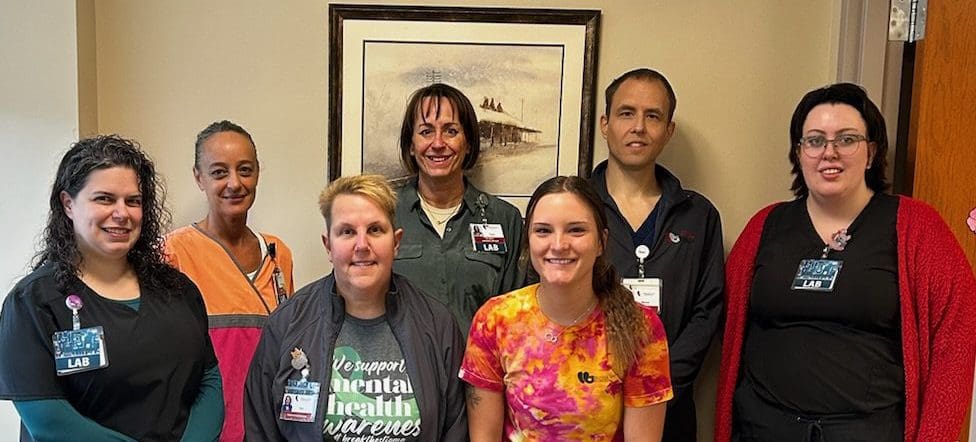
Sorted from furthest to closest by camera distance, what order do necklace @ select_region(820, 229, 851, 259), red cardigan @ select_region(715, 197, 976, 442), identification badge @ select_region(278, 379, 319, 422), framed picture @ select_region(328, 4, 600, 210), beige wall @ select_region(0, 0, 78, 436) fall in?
1. framed picture @ select_region(328, 4, 600, 210)
2. beige wall @ select_region(0, 0, 78, 436)
3. necklace @ select_region(820, 229, 851, 259)
4. red cardigan @ select_region(715, 197, 976, 442)
5. identification badge @ select_region(278, 379, 319, 422)

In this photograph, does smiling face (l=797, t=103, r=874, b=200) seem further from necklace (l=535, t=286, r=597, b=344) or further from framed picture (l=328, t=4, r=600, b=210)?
framed picture (l=328, t=4, r=600, b=210)

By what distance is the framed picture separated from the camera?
2.60 m

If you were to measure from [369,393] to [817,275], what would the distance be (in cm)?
124

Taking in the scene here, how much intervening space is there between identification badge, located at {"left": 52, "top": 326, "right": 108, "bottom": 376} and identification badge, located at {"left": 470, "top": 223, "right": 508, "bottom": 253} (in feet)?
3.52

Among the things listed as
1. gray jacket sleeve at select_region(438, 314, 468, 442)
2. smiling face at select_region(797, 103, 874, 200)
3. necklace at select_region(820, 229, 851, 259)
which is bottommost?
gray jacket sleeve at select_region(438, 314, 468, 442)

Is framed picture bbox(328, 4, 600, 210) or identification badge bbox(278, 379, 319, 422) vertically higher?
framed picture bbox(328, 4, 600, 210)

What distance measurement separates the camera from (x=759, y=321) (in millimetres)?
2043

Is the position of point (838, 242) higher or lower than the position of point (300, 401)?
higher

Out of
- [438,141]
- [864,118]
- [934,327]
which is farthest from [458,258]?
[934,327]

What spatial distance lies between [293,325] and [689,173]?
5.39 feet

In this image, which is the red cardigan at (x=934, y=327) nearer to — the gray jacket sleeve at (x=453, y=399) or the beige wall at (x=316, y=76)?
the beige wall at (x=316, y=76)

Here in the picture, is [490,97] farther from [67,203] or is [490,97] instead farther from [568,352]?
[67,203]

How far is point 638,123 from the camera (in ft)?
7.30

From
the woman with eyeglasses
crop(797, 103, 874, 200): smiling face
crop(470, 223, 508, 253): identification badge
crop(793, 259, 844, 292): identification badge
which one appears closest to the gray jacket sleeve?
crop(470, 223, 508, 253): identification badge
